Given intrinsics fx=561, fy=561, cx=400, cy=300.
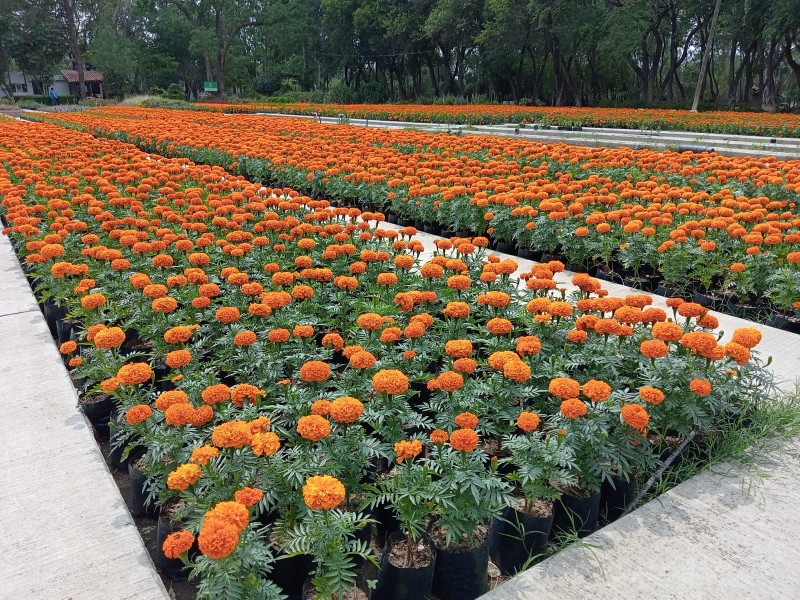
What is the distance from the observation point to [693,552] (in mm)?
2492

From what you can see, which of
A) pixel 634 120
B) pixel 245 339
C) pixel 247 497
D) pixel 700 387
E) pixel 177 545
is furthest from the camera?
pixel 634 120

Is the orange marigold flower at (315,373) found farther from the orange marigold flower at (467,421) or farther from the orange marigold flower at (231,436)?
the orange marigold flower at (467,421)

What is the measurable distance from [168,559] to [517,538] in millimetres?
1607

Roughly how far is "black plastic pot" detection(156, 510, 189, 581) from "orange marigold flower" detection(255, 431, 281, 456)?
737 millimetres

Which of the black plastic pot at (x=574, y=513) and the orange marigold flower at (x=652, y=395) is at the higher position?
the orange marigold flower at (x=652, y=395)

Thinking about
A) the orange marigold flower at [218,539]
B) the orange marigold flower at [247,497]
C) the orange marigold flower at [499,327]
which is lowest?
the orange marigold flower at [247,497]

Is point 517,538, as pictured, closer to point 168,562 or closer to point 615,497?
point 615,497

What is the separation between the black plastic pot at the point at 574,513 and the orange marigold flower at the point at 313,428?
1.21 meters

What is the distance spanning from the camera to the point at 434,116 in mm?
27562

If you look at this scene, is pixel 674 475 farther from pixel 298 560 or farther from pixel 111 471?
pixel 111 471

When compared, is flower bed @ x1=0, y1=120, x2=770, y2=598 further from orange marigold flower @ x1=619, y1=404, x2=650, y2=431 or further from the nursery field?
the nursery field

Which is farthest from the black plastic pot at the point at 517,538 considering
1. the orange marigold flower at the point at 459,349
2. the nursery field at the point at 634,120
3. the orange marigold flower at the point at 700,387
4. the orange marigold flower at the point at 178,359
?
the nursery field at the point at 634,120

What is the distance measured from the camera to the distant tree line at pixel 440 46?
1427 inches

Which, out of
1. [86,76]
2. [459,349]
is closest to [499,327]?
[459,349]
